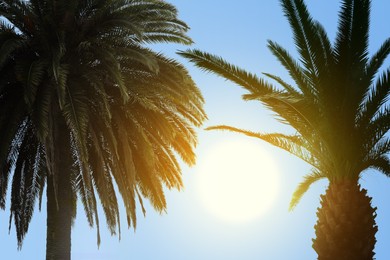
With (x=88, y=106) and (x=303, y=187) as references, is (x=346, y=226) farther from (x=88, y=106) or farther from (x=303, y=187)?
(x=88, y=106)

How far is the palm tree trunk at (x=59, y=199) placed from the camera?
1492cm

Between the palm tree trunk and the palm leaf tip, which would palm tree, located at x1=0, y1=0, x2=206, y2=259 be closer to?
the palm tree trunk

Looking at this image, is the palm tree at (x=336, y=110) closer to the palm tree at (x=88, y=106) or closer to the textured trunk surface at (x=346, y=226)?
the textured trunk surface at (x=346, y=226)

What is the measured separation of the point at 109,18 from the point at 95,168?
4644 mm

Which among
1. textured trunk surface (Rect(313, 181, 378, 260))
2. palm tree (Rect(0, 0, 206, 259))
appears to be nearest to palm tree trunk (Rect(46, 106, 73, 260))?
palm tree (Rect(0, 0, 206, 259))

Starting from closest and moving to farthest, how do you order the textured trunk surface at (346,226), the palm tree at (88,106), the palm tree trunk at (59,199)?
the textured trunk surface at (346,226) → the palm tree at (88,106) → the palm tree trunk at (59,199)

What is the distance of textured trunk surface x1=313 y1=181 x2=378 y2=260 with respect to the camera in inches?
429

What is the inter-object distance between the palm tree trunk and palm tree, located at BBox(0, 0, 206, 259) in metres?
0.03

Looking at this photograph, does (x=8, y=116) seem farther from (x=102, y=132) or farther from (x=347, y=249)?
(x=347, y=249)

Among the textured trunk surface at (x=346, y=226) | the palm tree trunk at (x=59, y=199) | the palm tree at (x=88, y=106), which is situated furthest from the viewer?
the palm tree trunk at (x=59, y=199)

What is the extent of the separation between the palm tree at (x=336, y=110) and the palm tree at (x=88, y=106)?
324 cm

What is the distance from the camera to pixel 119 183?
1591 cm

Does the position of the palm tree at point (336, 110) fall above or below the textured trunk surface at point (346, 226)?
above

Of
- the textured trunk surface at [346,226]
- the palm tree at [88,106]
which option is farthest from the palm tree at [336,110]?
the palm tree at [88,106]
